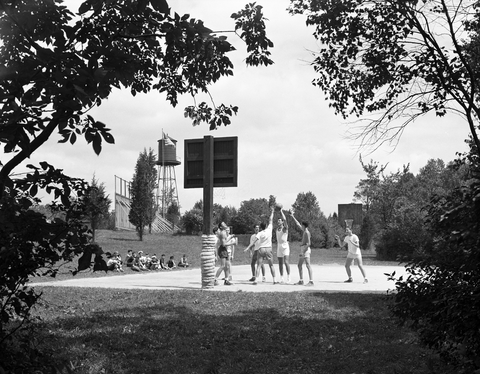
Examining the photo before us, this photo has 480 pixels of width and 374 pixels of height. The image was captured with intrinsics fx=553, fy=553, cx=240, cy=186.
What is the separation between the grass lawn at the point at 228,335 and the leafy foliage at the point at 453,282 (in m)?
0.81

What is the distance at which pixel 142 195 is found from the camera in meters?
40.8

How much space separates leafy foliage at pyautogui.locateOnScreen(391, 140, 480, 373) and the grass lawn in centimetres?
81

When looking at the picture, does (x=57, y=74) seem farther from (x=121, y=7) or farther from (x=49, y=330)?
(x=49, y=330)

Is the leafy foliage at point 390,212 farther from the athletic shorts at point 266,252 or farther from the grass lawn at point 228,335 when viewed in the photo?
the grass lawn at point 228,335

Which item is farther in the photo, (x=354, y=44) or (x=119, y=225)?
(x=119, y=225)

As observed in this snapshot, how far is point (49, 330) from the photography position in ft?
25.4

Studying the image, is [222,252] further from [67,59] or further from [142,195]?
[142,195]

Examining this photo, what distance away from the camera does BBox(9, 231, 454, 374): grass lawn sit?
6484 mm

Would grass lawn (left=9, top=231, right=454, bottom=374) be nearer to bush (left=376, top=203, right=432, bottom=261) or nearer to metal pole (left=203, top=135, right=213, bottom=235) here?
metal pole (left=203, top=135, right=213, bottom=235)

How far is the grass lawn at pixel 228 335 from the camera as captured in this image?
6484 millimetres

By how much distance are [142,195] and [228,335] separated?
33.8 metres

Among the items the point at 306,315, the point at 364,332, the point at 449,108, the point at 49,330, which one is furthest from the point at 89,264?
the point at 449,108

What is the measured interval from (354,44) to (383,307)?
187 inches

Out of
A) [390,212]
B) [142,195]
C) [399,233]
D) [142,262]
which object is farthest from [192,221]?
[142,262]
